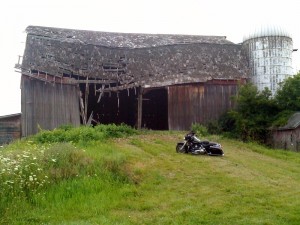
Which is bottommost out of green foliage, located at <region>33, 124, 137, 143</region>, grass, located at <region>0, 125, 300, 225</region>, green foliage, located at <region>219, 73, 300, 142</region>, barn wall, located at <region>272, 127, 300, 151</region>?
grass, located at <region>0, 125, 300, 225</region>

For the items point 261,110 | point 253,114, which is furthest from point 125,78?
point 261,110

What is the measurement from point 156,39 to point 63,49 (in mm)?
8023

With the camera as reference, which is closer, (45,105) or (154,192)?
(154,192)

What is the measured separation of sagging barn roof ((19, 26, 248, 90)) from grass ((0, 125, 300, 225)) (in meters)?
10.9

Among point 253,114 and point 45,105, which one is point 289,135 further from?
point 45,105

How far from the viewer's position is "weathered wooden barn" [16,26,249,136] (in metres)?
26.4

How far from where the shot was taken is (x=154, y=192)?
42.4 ft

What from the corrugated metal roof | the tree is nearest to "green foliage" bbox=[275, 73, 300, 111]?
the tree

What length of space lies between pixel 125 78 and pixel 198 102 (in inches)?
221

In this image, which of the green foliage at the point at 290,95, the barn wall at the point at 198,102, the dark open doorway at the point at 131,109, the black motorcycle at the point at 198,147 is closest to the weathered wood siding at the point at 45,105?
the dark open doorway at the point at 131,109

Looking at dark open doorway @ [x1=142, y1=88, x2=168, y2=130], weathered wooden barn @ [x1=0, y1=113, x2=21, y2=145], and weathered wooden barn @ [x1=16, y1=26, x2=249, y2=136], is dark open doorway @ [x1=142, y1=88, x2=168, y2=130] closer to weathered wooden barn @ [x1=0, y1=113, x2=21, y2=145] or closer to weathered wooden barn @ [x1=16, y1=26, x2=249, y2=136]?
weathered wooden barn @ [x1=16, y1=26, x2=249, y2=136]

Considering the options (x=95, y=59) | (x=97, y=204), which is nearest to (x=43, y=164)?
(x=97, y=204)

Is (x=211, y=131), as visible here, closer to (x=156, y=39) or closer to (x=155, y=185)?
(x=156, y=39)

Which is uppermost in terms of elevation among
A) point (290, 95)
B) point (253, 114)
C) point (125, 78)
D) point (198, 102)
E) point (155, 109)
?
point (125, 78)
